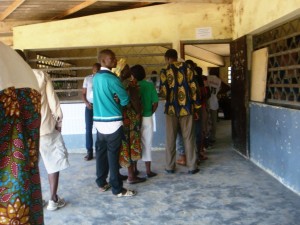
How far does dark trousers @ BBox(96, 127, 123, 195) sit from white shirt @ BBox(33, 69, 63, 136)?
1.89 feet

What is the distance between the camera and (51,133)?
10.8 ft

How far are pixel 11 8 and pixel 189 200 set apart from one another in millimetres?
4117

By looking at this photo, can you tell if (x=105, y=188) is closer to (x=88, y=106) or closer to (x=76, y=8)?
(x=88, y=106)

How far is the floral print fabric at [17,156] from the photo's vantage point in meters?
1.17

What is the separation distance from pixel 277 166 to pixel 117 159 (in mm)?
1920

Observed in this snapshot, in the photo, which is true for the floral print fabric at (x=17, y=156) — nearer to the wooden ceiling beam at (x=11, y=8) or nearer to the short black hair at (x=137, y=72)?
the short black hair at (x=137, y=72)

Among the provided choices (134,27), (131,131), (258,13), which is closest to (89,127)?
(131,131)

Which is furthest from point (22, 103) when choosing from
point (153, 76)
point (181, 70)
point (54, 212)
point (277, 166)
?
point (153, 76)

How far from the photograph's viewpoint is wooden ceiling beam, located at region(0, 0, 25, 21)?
16.9ft

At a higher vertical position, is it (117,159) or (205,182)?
(117,159)

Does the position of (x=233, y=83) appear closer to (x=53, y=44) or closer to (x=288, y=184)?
(x=288, y=184)

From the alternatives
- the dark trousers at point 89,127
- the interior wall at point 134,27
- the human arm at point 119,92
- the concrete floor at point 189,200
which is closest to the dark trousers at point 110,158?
the concrete floor at point 189,200

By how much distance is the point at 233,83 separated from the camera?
562cm

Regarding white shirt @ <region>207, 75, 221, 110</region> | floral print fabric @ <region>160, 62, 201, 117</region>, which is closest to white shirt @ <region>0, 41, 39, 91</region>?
floral print fabric @ <region>160, 62, 201, 117</region>
